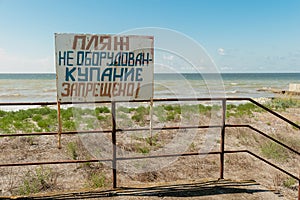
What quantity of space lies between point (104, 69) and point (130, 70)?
0.36 meters

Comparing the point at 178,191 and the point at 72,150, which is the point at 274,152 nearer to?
the point at 178,191

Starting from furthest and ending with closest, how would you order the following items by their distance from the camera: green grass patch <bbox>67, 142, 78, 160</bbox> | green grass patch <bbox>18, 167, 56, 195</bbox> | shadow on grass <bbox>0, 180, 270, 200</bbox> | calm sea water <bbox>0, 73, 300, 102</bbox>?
calm sea water <bbox>0, 73, 300, 102</bbox> → green grass patch <bbox>67, 142, 78, 160</bbox> → green grass patch <bbox>18, 167, 56, 195</bbox> → shadow on grass <bbox>0, 180, 270, 200</bbox>

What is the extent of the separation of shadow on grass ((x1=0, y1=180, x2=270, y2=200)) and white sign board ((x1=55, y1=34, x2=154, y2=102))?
1252 mm

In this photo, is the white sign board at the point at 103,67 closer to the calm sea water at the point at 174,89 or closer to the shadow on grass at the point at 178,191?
the calm sea water at the point at 174,89

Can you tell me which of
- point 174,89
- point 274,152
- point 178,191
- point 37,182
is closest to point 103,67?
point 178,191

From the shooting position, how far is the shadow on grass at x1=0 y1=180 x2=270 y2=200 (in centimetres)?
306

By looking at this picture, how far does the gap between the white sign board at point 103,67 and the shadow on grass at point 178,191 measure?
1.25m

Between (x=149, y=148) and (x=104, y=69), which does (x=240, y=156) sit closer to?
(x=149, y=148)

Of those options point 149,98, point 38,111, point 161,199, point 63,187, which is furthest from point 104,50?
point 38,111

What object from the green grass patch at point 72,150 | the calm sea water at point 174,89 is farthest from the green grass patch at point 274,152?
the green grass patch at point 72,150

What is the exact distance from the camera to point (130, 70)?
130 inches

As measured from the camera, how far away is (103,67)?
10.5ft

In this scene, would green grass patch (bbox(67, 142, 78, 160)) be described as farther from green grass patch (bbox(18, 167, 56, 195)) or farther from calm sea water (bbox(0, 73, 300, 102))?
calm sea water (bbox(0, 73, 300, 102))

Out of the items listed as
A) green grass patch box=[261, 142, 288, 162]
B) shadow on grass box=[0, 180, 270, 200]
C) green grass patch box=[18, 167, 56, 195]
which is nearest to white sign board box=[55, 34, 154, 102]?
shadow on grass box=[0, 180, 270, 200]
